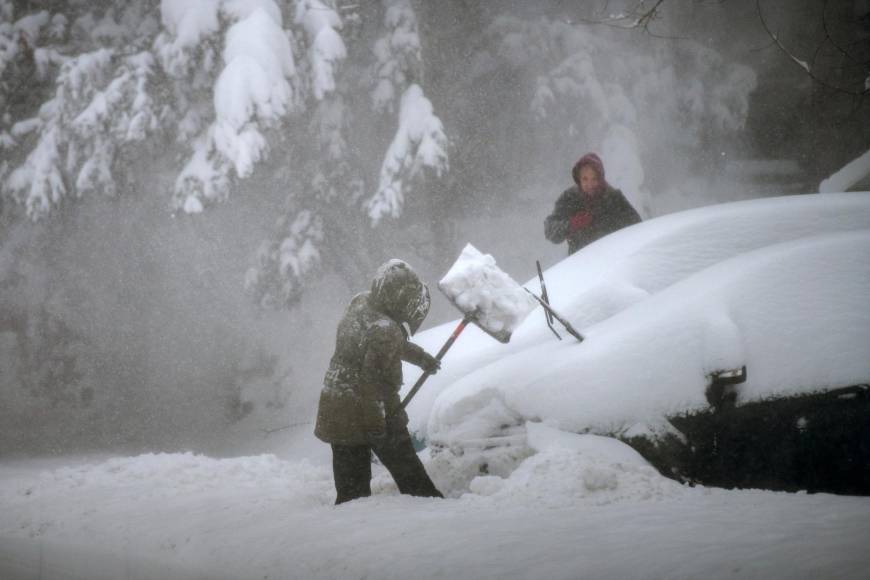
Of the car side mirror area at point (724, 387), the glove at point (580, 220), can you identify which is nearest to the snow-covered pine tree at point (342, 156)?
the glove at point (580, 220)

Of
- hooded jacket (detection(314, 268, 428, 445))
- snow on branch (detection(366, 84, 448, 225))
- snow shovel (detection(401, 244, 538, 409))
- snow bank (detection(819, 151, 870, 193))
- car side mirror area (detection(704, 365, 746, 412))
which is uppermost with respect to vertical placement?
snow on branch (detection(366, 84, 448, 225))

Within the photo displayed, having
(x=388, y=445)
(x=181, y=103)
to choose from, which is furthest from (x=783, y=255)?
(x=181, y=103)

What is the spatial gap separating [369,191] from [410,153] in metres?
1.06

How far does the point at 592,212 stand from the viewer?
4.43 m

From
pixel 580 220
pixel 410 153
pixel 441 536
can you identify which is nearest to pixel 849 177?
pixel 580 220

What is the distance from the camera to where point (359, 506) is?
2588 mm

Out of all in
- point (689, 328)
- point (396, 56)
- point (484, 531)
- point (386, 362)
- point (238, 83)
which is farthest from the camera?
point (396, 56)

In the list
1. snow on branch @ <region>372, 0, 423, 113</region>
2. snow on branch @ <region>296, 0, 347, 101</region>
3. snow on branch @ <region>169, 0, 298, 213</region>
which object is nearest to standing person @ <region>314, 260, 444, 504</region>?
snow on branch @ <region>169, 0, 298, 213</region>

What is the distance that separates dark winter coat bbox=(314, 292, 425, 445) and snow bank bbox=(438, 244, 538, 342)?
1.29ft

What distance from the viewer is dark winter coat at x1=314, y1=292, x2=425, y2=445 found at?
2.71 m

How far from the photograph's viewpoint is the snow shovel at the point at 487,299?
2891 millimetres

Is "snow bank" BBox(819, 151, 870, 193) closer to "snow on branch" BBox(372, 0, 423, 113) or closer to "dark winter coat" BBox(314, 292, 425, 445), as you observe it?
"snow on branch" BBox(372, 0, 423, 113)

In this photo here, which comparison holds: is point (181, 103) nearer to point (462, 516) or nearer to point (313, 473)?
point (313, 473)

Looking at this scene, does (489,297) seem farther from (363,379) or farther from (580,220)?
(580,220)
